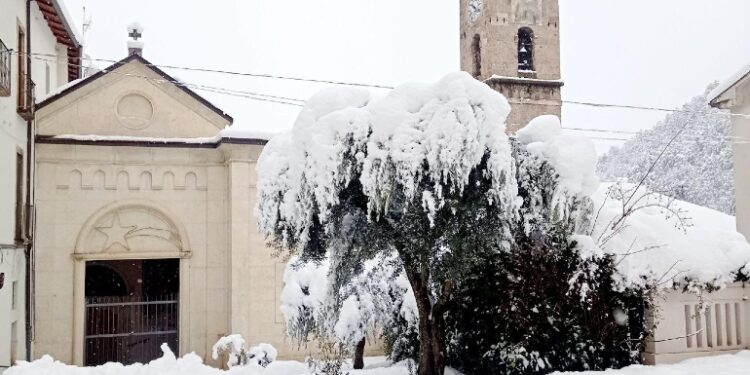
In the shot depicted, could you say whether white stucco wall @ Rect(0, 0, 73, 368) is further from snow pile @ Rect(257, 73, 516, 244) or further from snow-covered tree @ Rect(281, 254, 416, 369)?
snow pile @ Rect(257, 73, 516, 244)

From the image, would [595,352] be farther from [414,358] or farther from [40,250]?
[40,250]

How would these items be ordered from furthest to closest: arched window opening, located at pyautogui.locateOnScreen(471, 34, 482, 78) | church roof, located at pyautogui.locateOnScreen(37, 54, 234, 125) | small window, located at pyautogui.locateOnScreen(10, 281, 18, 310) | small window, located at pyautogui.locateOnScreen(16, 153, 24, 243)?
arched window opening, located at pyautogui.locateOnScreen(471, 34, 482, 78)
church roof, located at pyautogui.locateOnScreen(37, 54, 234, 125)
small window, located at pyautogui.locateOnScreen(16, 153, 24, 243)
small window, located at pyautogui.locateOnScreen(10, 281, 18, 310)

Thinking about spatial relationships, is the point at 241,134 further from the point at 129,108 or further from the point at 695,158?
the point at 695,158

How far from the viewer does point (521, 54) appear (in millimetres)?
30656

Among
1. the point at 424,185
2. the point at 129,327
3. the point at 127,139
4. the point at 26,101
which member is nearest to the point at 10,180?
the point at 26,101

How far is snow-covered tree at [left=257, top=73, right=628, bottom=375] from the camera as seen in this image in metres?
7.32

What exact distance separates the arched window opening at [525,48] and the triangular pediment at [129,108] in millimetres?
18700

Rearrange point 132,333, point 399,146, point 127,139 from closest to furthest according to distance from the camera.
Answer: point 399,146 < point 127,139 < point 132,333

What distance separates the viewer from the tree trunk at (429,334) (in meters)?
8.56

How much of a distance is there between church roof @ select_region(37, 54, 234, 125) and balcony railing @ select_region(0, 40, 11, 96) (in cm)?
286

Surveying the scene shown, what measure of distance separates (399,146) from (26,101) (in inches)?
357

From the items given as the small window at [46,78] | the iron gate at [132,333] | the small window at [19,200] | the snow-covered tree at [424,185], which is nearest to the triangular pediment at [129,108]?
the small window at [19,200]

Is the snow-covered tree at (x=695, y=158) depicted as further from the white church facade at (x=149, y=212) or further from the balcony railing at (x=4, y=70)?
the balcony railing at (x=4, y=70)

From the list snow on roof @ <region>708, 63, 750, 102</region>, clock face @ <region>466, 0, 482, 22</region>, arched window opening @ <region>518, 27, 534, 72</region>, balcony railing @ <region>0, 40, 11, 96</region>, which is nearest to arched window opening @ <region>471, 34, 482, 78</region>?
clock face @ <region>466, 0, 482, 22</region>
